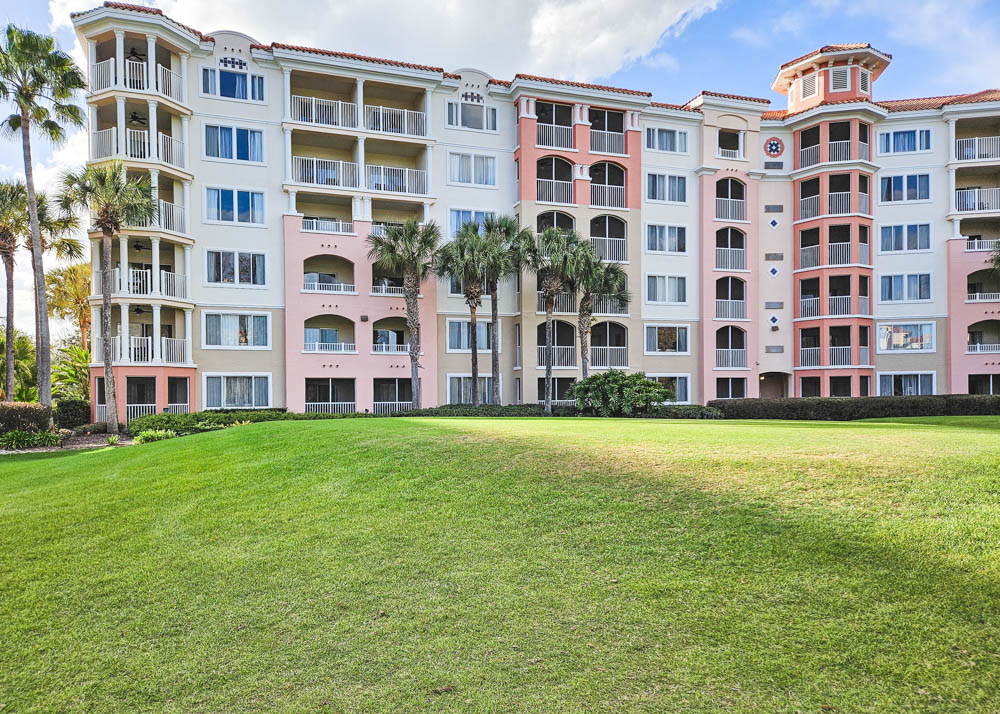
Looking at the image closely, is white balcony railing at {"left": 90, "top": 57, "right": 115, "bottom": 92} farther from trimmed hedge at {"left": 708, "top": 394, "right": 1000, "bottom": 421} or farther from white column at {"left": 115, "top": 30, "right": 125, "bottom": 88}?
trimmed hedge at {"left": 708, "top": 394, "right": 1000, "bottom": 421}

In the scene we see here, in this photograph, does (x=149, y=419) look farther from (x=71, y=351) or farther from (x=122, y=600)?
(x=122, y=600)

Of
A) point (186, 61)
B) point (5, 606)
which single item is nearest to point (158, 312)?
point (186, 61)

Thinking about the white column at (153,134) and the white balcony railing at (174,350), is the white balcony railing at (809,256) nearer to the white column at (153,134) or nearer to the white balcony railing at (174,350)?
the white balcony railing at (174,350)

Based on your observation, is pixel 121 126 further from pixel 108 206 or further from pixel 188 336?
pixel 188 336

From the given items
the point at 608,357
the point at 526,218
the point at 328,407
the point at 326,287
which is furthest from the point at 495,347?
the point at 326,287

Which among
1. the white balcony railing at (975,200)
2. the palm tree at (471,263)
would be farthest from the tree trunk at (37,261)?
the white balcony railing at (975,200)

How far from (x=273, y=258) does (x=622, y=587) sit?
1181 inches

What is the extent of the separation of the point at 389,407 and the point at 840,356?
86.7 feet

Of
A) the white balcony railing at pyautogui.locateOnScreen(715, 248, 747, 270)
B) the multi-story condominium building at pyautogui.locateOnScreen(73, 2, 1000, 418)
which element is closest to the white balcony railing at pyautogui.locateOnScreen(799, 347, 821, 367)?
the multi-story condominium building at pyautogui.locateOnScreen(73, 2, 1000, 418)

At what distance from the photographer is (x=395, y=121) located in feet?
112

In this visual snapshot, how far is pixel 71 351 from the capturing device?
131 ft

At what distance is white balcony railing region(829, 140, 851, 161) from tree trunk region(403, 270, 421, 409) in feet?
87.7

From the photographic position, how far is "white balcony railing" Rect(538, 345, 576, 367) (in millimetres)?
35750

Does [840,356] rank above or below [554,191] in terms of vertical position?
below
